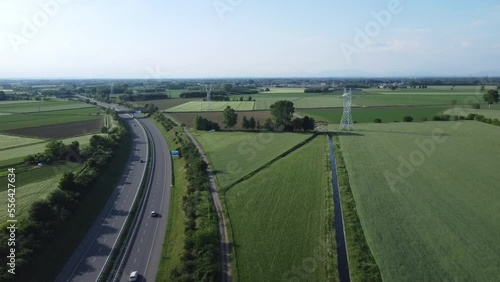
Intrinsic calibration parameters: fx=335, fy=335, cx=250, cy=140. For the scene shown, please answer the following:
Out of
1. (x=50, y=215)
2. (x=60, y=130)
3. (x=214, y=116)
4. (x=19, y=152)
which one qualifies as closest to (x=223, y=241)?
(x=50, y=215)

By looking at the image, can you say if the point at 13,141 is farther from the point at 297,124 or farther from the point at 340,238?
the point at 340,238

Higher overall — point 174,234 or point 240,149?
point 240,149

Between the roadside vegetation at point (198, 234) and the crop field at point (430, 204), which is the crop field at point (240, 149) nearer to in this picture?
the roadside vegetation at point (198, 234)

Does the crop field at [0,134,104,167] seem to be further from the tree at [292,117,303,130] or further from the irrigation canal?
the irrigation canal

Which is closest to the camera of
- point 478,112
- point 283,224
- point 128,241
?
point 128,241

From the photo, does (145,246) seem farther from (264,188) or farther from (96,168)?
(96,168)

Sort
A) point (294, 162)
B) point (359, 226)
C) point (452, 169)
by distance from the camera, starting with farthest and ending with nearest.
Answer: point (294, 162) → point (452, 169) → point (359, 226)

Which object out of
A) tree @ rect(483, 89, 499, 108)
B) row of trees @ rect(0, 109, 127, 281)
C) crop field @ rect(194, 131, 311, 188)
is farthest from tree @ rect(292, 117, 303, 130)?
tree @ rect(483, 89, 499, 108)

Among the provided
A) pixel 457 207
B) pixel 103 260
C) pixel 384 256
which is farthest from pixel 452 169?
pixel 103 260
